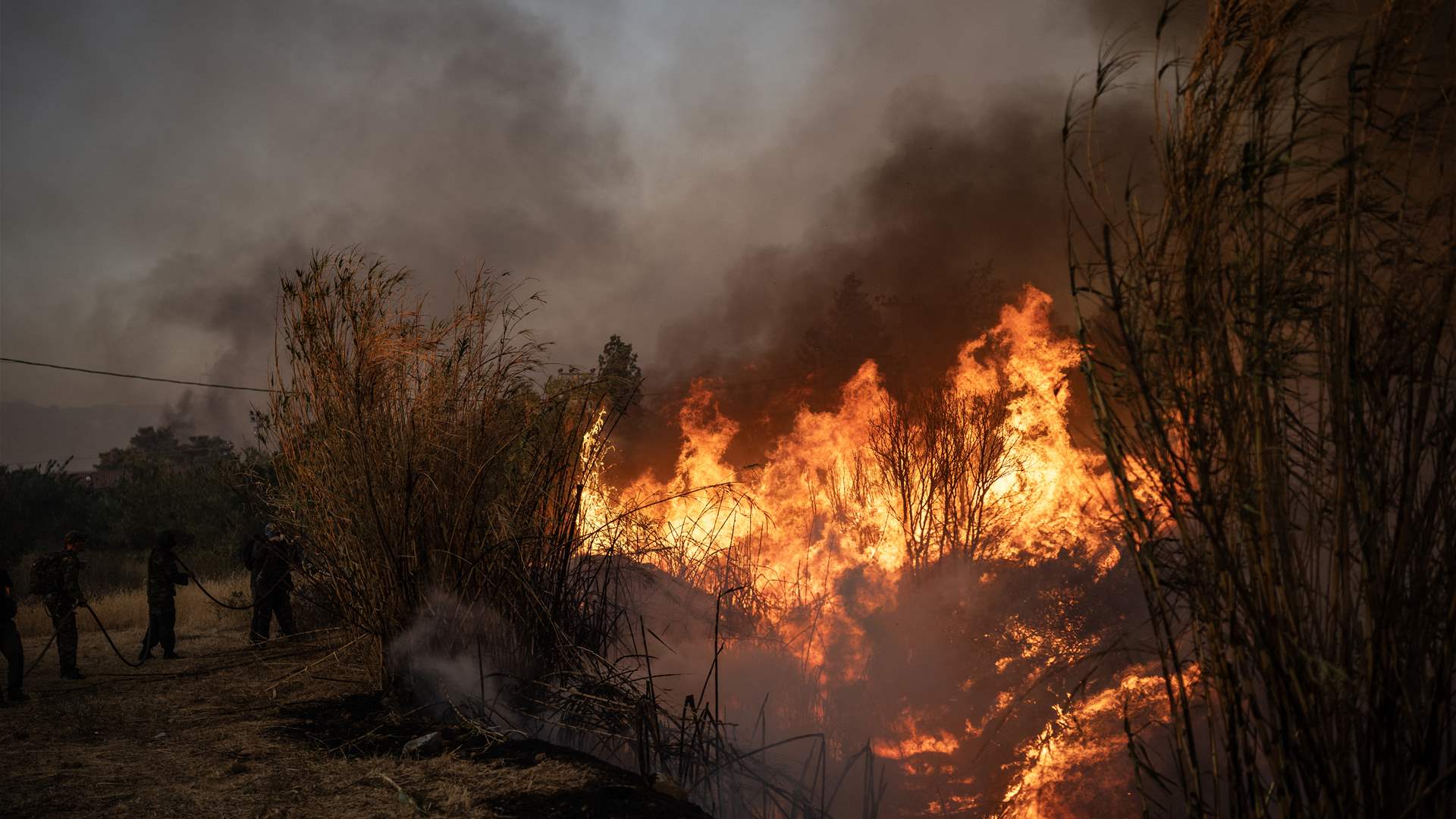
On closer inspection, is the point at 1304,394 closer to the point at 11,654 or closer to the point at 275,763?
the point at 275,763

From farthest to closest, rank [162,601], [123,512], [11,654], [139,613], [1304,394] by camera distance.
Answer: [123,512] < [139,613] < [162,601] < [11,654] < [1304,394]

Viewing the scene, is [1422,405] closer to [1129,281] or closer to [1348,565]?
[1348,565]

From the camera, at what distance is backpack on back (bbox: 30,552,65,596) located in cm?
801

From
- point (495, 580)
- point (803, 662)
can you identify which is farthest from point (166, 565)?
point (803, 662)

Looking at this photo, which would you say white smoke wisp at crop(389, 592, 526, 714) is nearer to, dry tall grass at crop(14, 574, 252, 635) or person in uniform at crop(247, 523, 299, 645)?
person in uniform at crop(247, 523, 299, 645)

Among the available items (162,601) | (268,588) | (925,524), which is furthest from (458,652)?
(925,524)

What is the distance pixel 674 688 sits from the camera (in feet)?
27.0

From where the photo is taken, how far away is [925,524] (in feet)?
37.0

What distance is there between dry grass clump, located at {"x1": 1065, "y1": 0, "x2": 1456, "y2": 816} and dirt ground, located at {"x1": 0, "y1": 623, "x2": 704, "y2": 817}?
3021mm

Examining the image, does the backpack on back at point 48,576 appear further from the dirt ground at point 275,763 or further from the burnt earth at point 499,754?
the burnt earth at point 499,754

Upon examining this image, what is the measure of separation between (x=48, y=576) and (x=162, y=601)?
142 cm

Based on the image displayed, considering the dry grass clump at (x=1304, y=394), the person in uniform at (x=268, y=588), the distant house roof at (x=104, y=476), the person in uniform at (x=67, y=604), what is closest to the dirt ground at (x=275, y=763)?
the person in uniform at (x=67, y=604)

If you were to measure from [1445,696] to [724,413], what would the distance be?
53.4ft

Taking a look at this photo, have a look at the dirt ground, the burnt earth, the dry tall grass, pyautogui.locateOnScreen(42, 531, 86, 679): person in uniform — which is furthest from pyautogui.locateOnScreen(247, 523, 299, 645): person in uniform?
the burnt earth
